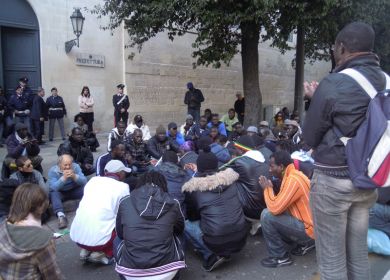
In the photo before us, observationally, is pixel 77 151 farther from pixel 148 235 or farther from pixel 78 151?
pixel 148 235

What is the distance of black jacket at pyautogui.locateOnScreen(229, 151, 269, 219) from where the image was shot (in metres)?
4.65

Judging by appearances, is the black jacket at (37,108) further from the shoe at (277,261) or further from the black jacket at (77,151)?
the shoe at (277,261)

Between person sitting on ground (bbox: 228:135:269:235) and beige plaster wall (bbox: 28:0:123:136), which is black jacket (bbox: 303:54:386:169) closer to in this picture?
person sitting on ground (bbox: 228:135:269:235)

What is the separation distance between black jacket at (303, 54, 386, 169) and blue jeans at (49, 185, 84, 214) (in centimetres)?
391

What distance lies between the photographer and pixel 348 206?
7.97 feet

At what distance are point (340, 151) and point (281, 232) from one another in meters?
1.88

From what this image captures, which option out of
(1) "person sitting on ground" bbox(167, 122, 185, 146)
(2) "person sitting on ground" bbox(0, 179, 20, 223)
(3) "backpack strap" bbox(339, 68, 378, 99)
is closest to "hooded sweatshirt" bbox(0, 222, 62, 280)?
(3) "backpack strap" bbox(339, 68, 378, 99)

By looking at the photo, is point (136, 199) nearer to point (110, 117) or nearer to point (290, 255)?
point (290, 255)

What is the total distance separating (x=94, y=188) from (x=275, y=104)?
18.3 meters

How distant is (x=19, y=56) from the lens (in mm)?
11062

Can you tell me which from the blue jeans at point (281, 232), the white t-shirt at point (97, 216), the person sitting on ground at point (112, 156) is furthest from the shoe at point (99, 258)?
the person sitting on ground at point (112, 156)

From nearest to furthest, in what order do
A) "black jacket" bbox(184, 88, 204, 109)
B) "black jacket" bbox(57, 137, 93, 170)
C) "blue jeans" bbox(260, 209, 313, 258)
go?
"blue jeans" bbox(260, 209, 313, 258), "black jacket" bbox(57, 137, 93, 170), "black jacket" bbox(184, 88, 204, 109)

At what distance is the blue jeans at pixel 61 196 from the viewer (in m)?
5.32

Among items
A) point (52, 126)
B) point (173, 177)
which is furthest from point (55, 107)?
point (173, 177)
